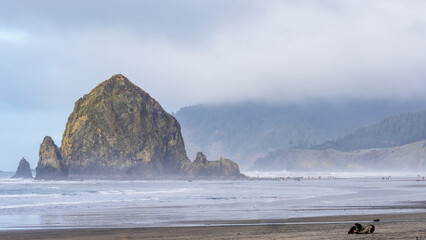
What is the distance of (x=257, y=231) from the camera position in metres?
32.1

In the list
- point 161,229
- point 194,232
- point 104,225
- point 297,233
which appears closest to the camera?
point 297,233

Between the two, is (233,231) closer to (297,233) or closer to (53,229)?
(297,233)

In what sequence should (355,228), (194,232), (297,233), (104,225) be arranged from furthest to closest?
(104,225)
(194,232)
(297,233)
(355,228)

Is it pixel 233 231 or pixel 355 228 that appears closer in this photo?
pixel 355 228

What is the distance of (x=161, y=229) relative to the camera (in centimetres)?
3459

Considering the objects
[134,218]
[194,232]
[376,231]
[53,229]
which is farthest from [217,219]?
[376,231]

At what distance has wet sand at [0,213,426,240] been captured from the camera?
2836cm

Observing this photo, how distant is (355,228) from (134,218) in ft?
66.2

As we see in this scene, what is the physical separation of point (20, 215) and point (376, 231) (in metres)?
29.8

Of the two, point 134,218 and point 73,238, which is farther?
point 134,218

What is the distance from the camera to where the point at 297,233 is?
3020 cm

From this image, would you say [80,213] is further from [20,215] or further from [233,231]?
[233,231]

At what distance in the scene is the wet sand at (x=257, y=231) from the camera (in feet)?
93.0

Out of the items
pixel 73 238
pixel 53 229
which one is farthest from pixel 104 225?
pixel 73 238
